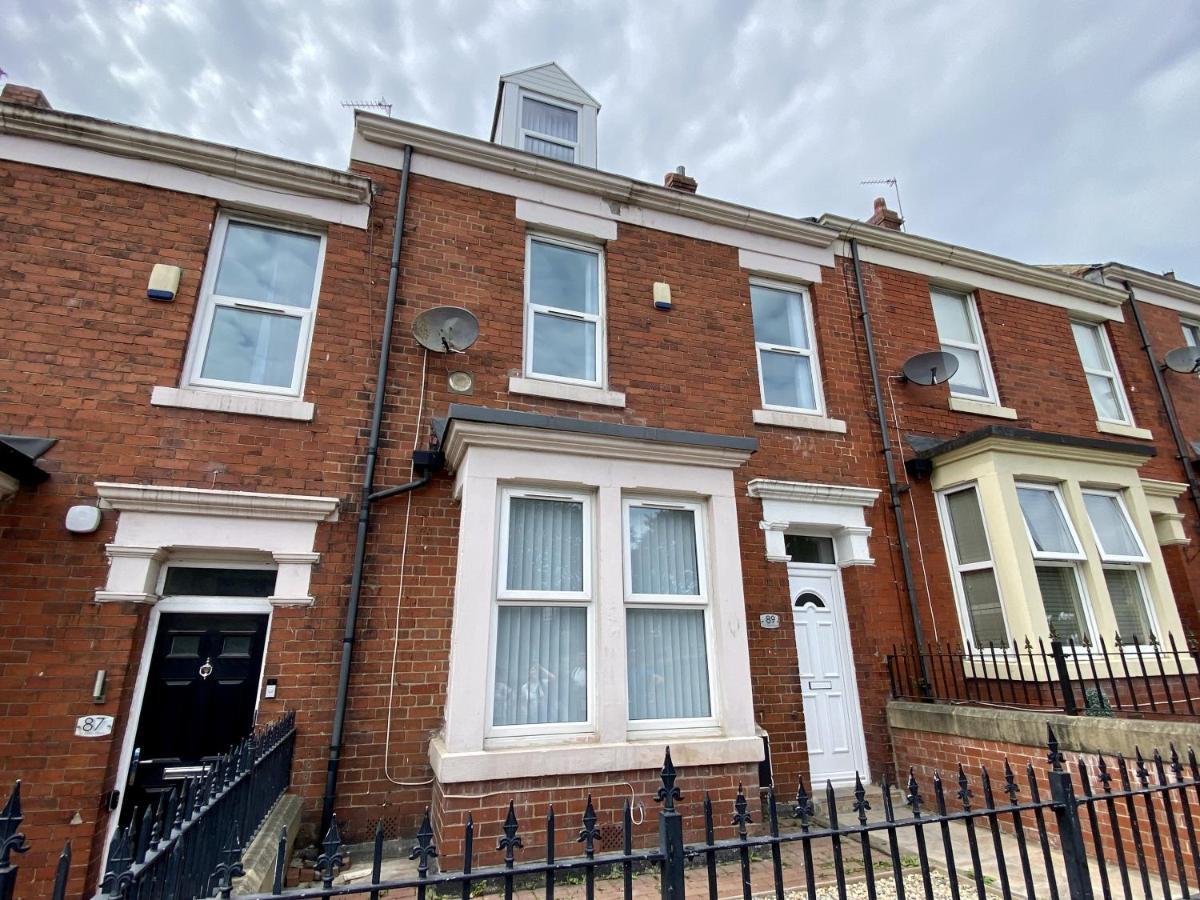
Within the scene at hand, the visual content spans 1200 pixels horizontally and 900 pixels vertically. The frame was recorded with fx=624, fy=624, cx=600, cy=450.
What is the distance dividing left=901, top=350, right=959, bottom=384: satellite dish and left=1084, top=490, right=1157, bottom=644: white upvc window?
83.0 inches

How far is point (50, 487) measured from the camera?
4852mm

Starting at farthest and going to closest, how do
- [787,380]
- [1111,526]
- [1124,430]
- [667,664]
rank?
[1124,430]
[787,380]
[1111,526]
[667,664]

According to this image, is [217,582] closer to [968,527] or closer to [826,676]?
[826,676]

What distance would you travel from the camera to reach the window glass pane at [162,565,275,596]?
16.8ft

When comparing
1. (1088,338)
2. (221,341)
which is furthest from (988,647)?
(221,341)

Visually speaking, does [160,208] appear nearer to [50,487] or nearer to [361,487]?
[50,487]

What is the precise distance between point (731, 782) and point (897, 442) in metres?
4.70

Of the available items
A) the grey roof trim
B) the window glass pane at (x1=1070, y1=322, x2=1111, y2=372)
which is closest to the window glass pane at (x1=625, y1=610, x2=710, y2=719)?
the grey roof trim

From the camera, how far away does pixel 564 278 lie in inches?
287

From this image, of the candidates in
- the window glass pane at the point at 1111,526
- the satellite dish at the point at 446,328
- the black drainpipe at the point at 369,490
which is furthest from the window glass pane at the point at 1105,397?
the black drainpipe at the point at 369,490

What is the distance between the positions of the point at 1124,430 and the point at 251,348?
11.5 metres

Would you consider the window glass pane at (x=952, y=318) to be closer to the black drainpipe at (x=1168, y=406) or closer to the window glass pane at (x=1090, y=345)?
the window glass pane at (x=1090, y=345)

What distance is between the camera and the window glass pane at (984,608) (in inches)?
265

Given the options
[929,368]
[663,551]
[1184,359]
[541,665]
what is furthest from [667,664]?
[1184,359]
